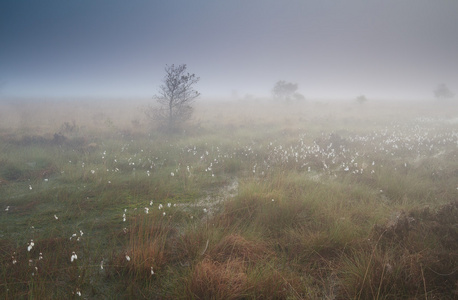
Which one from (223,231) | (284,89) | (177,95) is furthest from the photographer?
(284,89)

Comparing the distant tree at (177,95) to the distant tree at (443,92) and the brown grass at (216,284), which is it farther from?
the distant tree at (443,92)

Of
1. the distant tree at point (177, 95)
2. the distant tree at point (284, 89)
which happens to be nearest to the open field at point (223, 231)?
the distant tree at point (177, 95)

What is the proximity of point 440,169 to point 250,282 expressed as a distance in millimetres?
8789

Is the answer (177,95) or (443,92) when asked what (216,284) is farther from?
(443,92)

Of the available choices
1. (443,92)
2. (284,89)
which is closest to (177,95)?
(284,89)

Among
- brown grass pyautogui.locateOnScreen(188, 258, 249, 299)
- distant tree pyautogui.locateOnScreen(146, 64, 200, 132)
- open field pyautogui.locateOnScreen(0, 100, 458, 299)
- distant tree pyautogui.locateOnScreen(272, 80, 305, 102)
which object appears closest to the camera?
brown grass pyautogui.locateOnScreen(188, 258, 249, 299)

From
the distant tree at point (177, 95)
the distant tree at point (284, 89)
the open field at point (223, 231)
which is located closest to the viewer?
the open field at point (223, 231)

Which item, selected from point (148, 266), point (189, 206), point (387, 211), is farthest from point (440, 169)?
point (148, 266)

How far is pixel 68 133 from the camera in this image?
45.6 feet

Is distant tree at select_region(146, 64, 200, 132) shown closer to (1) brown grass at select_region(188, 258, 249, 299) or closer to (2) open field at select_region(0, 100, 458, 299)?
(2) open field at select_region(0, 100, 458, 299)

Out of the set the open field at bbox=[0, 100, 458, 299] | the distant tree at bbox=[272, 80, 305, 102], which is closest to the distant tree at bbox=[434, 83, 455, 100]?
the distant tree at bbox=[272, 80, 305, 102]

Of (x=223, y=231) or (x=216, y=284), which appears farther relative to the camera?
(x=223, y=231)

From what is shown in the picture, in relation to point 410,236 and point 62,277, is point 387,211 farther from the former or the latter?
point 62,277

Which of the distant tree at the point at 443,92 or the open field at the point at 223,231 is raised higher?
the distant tree at the point at 443,92
